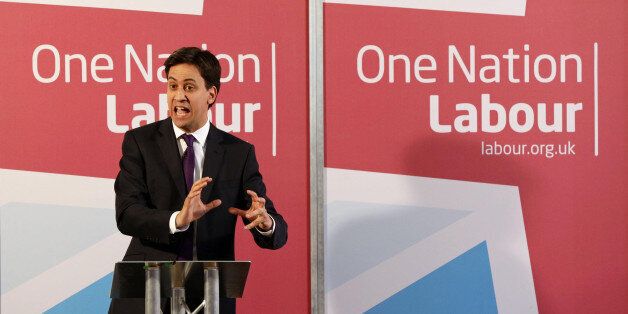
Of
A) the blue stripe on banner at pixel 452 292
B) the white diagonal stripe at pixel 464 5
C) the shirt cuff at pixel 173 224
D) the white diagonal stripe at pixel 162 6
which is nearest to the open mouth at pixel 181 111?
the shirt cuff at pixel 173 224

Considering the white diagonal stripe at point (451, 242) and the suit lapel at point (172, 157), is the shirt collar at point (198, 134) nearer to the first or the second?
the suit lapel at point (172, 157)

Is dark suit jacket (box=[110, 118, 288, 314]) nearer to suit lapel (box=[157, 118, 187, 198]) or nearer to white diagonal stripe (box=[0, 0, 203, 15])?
suit lapel (box=[157, 118, 187, 198])

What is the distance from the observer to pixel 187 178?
3.63m

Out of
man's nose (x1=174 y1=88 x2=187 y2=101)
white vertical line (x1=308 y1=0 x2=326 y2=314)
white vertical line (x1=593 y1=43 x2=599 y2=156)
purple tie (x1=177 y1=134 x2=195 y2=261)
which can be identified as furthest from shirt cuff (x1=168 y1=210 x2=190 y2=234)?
white vertical line (x1=593 y1=43 x2=599 y2=156)

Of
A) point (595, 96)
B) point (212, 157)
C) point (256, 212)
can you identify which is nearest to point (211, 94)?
point (212, 157)

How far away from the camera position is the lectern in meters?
2.89

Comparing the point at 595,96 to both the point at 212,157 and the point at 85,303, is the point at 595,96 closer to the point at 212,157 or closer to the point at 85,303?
the point at 212,157

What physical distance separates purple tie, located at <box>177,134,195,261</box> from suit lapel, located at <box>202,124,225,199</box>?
6cm

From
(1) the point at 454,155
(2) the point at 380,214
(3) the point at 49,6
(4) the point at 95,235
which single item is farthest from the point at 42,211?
(1) the point at 454,155

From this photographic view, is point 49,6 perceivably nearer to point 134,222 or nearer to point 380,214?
point 134,222

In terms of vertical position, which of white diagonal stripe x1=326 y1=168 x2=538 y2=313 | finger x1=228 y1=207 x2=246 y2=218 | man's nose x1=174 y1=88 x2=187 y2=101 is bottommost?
white diagonal stripe x1=326 y1=168 x2=538 y2=313

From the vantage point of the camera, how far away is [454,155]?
14.3 ft

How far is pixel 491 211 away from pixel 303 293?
0.94 m

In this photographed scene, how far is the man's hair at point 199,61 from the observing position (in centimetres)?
371
